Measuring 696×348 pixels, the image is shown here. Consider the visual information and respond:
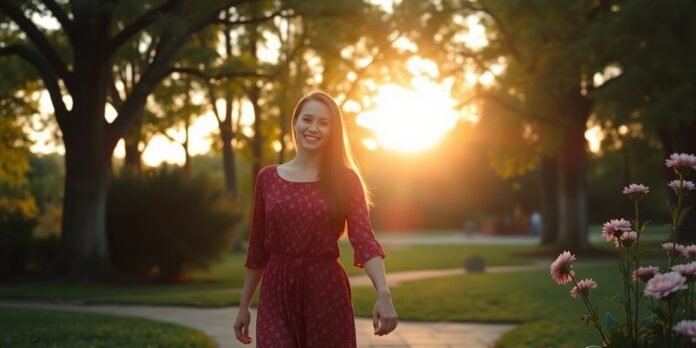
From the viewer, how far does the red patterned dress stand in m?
3.88

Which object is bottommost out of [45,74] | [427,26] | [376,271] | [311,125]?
[376,271]

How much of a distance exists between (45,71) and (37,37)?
36.2 inches

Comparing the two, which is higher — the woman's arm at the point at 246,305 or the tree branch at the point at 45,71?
the tree branch at the point at 45,71

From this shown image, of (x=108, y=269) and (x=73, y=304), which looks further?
(x=108, y=269)

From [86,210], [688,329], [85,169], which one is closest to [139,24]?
[85,169]

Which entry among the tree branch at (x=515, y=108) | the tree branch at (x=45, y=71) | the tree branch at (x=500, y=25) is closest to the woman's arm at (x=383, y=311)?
the tree branch at (x=45, y=71)

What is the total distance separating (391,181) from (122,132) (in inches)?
1998

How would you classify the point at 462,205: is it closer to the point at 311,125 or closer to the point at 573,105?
the point at 573,105

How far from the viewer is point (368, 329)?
36.9ft

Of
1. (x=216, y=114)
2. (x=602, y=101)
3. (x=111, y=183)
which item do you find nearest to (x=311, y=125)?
(x=111, y=183)

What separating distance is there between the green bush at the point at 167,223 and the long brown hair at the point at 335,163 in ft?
54.8

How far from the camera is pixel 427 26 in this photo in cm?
2698

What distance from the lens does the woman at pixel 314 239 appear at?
12.7ft

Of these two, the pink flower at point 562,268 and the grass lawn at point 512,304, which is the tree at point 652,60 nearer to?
the grass lawn at point 512,304
